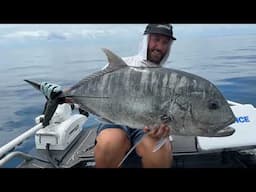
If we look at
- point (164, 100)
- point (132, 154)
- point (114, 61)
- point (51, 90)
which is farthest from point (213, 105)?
point (132, 154)

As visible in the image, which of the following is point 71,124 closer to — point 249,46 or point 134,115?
point 134,115

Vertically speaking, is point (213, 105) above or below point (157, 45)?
below

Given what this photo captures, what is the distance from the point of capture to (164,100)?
1497 mm

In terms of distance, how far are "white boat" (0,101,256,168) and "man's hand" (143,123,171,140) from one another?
76cm

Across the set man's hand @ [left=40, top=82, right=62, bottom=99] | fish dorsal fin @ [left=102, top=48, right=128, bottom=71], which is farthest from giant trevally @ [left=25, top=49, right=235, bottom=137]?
man's hand @ [left=40, top=82, right=62, bottom=99]

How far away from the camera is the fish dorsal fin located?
63.5 inches

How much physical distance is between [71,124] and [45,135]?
0.28 m

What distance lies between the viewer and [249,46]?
866 cm

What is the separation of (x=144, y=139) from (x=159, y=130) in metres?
0.39

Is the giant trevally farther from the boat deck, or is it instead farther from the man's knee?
the boat deck

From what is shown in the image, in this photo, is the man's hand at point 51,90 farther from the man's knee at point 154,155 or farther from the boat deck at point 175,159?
the boat deck at point 175,159

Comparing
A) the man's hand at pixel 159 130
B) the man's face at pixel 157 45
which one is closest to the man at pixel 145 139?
the man's face at pixel 157 45

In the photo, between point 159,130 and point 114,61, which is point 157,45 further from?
point 159,130
